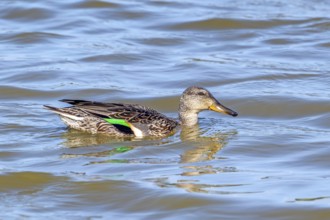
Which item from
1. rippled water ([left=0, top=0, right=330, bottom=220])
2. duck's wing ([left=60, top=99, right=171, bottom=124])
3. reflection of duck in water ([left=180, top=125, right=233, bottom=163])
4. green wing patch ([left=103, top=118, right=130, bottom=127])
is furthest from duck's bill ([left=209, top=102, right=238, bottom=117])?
green wing patch ([left=103, top=118, right=130, bottom=127])

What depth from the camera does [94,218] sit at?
8.79 m

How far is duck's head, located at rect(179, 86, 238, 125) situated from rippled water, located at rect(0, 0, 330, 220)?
0.72 feet

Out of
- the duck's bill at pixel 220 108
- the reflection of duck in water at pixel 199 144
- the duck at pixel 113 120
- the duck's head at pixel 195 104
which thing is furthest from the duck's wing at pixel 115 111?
the duck's bill at pixel 220 108

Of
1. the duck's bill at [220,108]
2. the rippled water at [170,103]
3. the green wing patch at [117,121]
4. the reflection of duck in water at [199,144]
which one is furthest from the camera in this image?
the duck's bill at [220,108]

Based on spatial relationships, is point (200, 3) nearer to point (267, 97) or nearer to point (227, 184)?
point (267, 97)

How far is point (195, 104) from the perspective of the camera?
12.5 metres

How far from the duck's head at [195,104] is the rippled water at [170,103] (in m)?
0.22

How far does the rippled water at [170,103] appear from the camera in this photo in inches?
365

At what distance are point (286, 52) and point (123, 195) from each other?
748 cm

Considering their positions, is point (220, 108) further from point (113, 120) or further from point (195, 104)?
point (113, 120)

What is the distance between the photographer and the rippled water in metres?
9.27

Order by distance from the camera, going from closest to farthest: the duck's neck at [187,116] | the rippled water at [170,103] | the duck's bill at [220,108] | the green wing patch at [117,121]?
the rippled water at [170,103] → the green wing patch at [117,121] → the duck's bill at [220,108] → the duck's neck at [187,116]

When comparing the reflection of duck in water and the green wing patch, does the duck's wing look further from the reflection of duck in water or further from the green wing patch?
the reflection of duck in water

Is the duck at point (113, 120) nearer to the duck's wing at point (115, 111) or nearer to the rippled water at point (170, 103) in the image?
the duck's wing at point (115, 111)
